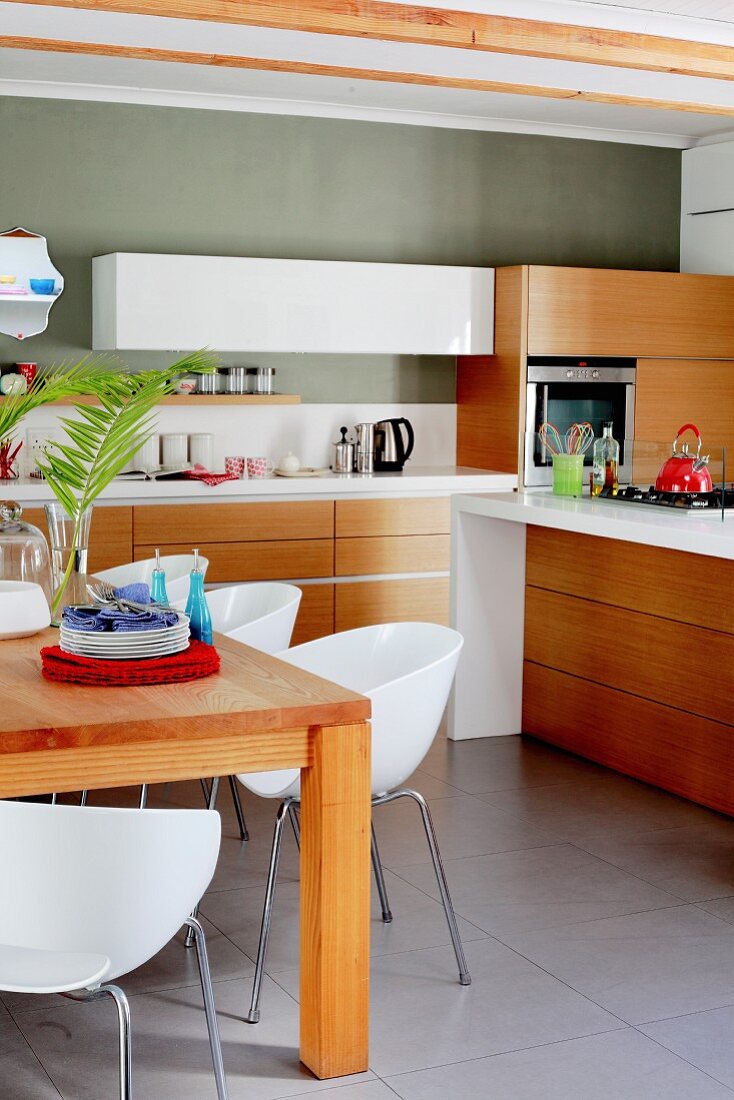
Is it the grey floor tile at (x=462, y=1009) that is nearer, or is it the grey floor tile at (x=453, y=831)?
the grey floor tile at (x=462, y=1009)

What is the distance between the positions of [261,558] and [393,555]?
0.65 meters

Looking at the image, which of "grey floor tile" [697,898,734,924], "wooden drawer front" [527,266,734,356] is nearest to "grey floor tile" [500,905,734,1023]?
"grey floor tile" [697,898,734,924]

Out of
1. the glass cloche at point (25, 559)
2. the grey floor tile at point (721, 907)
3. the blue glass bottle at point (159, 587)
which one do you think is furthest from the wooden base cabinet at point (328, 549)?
the grey floor tile at point (721, 907)

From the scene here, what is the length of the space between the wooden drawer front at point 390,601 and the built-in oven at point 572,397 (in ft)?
2.35

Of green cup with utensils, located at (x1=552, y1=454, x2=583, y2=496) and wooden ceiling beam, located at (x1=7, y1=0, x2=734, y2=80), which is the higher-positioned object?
wooden ceiling beam, located at (x1=7, y1=0, x2=734, y2=80)

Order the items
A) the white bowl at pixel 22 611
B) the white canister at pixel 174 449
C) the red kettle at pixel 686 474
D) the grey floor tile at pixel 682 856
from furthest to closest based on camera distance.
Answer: the white canister at pixel 174 449 → the red kettle at pixel 686 474 → the grey floor tile at pixel 682 856 → the white bowl at pixel 22 611

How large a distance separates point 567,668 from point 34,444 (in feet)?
8.76

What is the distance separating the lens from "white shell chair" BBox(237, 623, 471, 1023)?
115 inches

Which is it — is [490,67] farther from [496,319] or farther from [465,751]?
[465,751]

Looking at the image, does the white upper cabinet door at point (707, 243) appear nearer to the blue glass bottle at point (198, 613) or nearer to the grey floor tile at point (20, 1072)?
the blue glass bottle at point (198, 613)

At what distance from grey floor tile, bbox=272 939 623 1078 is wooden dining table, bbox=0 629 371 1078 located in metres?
0.17

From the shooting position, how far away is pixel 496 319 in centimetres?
657

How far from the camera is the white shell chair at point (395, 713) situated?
9.61 feet

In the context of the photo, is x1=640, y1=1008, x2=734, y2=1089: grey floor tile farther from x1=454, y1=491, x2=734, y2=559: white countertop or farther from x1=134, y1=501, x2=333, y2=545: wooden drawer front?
x1=134, y1=501, x2=333, y2=545: wooden drawer front
